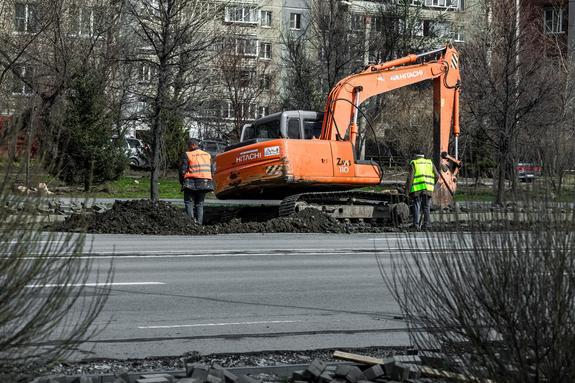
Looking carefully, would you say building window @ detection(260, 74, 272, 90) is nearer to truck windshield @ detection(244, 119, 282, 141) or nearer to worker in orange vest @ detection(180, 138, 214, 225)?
truck windshield @ detection(244, 119, 282, 141)

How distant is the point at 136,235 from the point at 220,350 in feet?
40.0

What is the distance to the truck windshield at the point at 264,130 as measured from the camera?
75.7 ft

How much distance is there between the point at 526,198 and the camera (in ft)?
18.8

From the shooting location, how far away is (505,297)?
5.36 metres

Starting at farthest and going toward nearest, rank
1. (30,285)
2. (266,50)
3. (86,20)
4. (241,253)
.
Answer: (266,50) < (86,20) < (241,253) < (30,285)

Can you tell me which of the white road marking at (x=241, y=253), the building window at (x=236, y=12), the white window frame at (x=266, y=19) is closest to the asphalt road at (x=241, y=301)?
the white road marking at (x=241, y=253)

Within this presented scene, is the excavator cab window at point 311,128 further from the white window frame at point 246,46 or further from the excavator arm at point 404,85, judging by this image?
the white window frame at point 246,46

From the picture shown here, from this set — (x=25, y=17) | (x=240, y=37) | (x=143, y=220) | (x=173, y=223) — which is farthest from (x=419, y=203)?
(x=240, y=37)

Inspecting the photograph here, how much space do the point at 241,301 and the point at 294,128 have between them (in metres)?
12.2

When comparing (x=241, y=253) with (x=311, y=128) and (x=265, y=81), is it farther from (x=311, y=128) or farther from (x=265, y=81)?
(x=265, y=81)

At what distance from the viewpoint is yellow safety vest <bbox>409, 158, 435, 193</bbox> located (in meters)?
22.8

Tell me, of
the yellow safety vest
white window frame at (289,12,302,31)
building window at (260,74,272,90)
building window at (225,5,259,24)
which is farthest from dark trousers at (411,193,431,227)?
white window frame at (289,12,302,31)

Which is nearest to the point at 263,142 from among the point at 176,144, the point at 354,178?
the point at 354,178

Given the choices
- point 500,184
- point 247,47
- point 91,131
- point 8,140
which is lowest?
point 500,184
